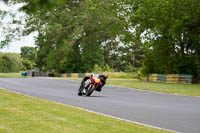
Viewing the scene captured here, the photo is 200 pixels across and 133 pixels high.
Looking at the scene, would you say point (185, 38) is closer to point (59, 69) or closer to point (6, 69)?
point (59, 69)

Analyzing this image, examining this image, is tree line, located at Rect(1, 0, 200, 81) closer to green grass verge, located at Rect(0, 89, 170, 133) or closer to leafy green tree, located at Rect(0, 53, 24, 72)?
green grass verge, located at Rect(0, 89, 170, 133)

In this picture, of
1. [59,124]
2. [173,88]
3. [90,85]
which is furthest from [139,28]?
[59,124]

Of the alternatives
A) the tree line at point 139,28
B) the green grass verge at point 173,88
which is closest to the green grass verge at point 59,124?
the green grass verge at point 173,88

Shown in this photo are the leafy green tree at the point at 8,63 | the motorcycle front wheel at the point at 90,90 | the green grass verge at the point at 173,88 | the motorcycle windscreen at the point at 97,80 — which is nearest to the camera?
the motorcycle windscreen at the point at 97,80

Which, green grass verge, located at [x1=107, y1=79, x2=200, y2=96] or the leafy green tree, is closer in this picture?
green grass verge, located at [x1=107, y1=79, x2=200, y2=96]

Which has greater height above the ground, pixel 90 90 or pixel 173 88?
pixel 90 90

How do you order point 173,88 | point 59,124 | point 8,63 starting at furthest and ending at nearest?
point 8,63 → point 173,88 → point 59,124

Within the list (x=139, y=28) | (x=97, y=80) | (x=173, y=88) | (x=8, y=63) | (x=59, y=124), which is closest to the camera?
(x=59, y=124)

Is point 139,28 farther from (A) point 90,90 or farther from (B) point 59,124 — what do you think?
(B) point 59,124

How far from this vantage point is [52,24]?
57188 millimetres

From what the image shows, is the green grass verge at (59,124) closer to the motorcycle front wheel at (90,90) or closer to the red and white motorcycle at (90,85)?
the red and white motorcycle at (90,85)

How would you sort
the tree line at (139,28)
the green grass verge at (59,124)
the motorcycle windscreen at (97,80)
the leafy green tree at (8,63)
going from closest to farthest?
the green grass verge at (59,124), the motorcycle windscreen at (97,80), the tree line at (139,28), the leafy green tree at (8,63)

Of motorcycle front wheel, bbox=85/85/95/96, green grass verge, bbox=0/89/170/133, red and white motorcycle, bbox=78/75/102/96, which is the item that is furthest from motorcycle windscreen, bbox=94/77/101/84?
green grass verge, bbox=0/89/170/133

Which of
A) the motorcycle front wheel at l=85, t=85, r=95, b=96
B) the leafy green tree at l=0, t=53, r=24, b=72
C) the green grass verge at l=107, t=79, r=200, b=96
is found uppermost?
the leafy green tree at l=0, t=53, r=24, b=72
